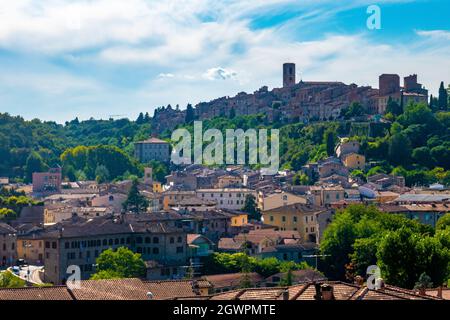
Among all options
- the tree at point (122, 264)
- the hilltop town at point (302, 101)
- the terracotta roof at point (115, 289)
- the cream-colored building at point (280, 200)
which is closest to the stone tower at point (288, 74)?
the hilltop town at point (302, 101)

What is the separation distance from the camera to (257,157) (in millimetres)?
77688

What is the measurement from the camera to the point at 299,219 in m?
48.8

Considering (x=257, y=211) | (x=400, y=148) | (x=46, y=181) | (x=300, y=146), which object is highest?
(x=300, y=146)

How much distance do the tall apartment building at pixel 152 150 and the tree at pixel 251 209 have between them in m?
32.8

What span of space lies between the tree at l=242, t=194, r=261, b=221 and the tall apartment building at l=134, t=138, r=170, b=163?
32.8m

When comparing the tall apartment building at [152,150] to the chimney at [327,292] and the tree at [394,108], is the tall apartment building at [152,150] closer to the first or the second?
the tree at [394,108]

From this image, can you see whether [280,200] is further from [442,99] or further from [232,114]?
[232,114]

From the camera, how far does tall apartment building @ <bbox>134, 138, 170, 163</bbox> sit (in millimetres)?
88438

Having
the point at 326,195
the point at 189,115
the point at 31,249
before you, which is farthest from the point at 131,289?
the point at 189,115

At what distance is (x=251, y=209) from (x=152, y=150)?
35638 millimetres

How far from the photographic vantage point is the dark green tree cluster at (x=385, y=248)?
28469 millimetres

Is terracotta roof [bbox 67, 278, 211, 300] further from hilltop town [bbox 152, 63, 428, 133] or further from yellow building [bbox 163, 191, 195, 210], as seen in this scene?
hilltop town [bbox 152, 63, 428, 133]

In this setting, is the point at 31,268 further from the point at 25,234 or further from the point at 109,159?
the point at 109,159
